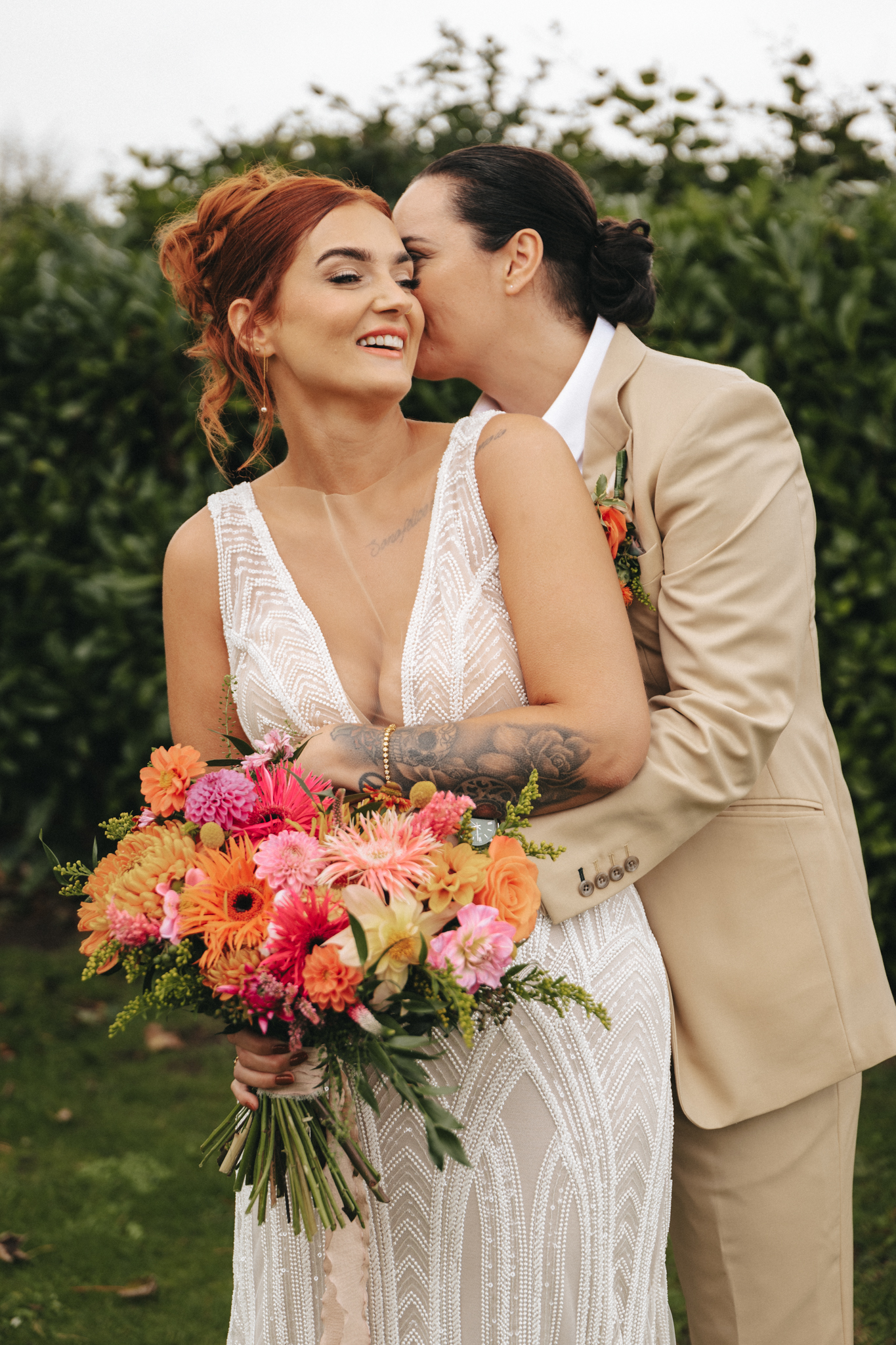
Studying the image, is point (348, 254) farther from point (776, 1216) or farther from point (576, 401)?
point (776, 1216)

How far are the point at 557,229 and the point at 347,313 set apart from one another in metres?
0.71

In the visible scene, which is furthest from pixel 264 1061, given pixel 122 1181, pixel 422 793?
pixel 122 1181

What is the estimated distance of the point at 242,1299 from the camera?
91.7 inches

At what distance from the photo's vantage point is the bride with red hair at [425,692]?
81.6 inches

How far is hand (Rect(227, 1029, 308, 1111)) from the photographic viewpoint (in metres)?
1.86

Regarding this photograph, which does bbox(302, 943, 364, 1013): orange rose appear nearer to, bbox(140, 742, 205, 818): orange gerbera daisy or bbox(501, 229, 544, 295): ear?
bbox(140, 742, 205, 818): orange gerbera daisy

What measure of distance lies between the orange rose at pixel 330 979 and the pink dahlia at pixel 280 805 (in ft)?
0.87

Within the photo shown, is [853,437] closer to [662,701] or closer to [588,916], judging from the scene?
[662,701]

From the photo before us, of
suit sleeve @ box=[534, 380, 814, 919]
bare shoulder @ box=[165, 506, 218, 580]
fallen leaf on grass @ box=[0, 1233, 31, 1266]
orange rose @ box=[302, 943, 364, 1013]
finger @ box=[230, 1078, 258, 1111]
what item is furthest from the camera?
fallen leaf on grass @ box=[0, 1233, 31, 1266]

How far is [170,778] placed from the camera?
6.61 ft

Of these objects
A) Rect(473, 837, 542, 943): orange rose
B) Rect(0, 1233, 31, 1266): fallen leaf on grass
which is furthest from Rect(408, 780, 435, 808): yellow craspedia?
Rect(0, 1233, 31, 1266): fallen leaf on grass

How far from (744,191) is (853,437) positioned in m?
1.27

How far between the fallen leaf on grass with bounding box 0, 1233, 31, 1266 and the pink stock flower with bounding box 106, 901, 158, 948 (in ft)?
8.89

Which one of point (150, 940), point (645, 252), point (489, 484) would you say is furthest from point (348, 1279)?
point (645, 252)
